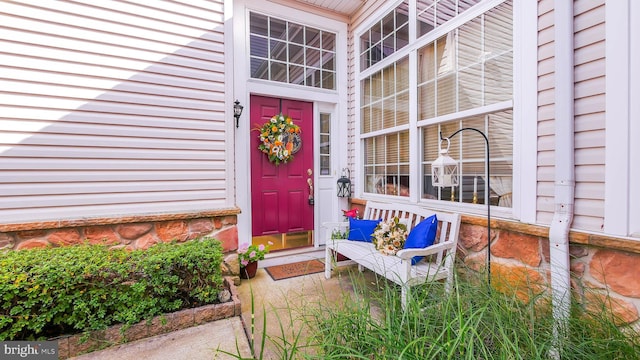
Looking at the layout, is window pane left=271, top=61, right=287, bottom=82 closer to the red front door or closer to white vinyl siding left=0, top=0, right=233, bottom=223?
the red front door

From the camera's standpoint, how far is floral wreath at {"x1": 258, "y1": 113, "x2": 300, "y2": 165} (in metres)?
3.33

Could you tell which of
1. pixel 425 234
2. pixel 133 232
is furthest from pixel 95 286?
pixel 425 234

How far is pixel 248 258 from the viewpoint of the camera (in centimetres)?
292

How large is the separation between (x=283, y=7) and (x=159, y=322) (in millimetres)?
3419

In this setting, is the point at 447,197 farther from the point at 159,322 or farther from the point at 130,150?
the point at 130,150

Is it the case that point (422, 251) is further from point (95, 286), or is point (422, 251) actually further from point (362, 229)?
point (95, 286)

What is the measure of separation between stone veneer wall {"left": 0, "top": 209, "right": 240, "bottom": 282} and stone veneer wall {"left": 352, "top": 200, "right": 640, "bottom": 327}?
7.27 feet

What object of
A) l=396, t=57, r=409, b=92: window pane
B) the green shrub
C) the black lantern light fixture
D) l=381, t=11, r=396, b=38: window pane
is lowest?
the green shrub

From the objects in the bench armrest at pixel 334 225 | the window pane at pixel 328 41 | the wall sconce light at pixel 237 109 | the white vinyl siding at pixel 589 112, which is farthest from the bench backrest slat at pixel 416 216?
the window pane at pixel 328 41

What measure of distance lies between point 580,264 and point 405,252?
3.37ft

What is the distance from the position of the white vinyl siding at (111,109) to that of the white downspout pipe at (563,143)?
2603 mm

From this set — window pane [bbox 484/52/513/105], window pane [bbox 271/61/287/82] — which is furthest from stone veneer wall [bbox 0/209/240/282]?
window pane [bbox 484/52/513/105]

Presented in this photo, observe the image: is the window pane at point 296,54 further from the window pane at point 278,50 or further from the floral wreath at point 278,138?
the floral wreath at point 278,138

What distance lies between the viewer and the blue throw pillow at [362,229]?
2852mm
